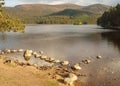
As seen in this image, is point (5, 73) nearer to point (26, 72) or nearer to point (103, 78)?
point (26, 72)

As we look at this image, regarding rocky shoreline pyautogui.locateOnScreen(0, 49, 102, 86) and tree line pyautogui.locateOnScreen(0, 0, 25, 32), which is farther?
tree line pyautogui.locateOnScreen(0, 0, 25, 32)

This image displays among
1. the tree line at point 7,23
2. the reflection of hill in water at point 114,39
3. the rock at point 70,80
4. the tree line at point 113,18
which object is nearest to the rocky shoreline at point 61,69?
the rock at point 70,80

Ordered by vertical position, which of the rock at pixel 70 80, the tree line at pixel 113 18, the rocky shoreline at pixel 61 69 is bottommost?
the tree line at pixel 113 18

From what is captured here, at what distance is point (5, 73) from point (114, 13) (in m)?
155

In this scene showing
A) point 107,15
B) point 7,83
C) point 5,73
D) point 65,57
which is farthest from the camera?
point 107,15

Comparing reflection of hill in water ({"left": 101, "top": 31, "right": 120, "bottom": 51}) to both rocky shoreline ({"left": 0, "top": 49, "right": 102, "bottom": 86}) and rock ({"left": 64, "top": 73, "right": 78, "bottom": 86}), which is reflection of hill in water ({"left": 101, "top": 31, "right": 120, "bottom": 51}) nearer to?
rocky shoreline ({"left": 0, "top": 49, "right": 102, "bottom": 86})

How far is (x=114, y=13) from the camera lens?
183 m

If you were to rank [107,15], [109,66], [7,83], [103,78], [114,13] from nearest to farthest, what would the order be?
[7,83], [103,78], [109,66], [114,13], [107,15]

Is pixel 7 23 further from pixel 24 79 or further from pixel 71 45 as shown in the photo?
pixel 71 45

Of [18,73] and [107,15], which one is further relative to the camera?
[107,15]

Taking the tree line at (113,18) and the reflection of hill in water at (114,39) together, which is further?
the tree line at (113,18)

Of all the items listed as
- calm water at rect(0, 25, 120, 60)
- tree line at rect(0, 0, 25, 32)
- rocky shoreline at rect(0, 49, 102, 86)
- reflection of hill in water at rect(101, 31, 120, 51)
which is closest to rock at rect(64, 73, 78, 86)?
rocky shoreline at rect(0, 49, 102, 86)

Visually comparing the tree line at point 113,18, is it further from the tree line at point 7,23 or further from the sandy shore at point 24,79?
the sandy shore at point 24,79

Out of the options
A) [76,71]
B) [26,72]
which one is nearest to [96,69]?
[76,71]
